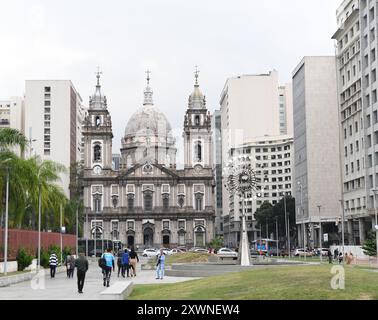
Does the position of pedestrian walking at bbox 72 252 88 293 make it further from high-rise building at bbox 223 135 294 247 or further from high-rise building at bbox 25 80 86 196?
high-rise building at bbox 25 80 86 196

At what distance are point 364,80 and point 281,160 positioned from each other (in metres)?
68.3

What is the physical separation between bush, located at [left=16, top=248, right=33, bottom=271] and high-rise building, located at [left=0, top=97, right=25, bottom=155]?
113216mm

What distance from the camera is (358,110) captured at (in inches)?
A: 2876

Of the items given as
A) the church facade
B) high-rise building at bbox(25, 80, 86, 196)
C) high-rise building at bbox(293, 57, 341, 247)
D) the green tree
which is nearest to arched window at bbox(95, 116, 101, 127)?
the church facade

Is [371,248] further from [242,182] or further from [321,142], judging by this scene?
[321,142]

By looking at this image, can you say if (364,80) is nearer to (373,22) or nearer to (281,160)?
(373,22)

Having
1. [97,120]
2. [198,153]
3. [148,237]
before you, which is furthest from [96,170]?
[198,153]

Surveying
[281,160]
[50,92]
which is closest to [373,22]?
[281,160]

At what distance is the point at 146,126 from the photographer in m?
124

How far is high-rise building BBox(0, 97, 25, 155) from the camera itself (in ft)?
496

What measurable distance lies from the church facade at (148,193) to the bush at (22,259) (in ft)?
246

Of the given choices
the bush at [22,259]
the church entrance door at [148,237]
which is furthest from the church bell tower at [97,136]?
the bush at [22,259]

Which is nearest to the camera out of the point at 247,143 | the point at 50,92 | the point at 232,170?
the point at 232,170

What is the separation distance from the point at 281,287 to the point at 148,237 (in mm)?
100181
